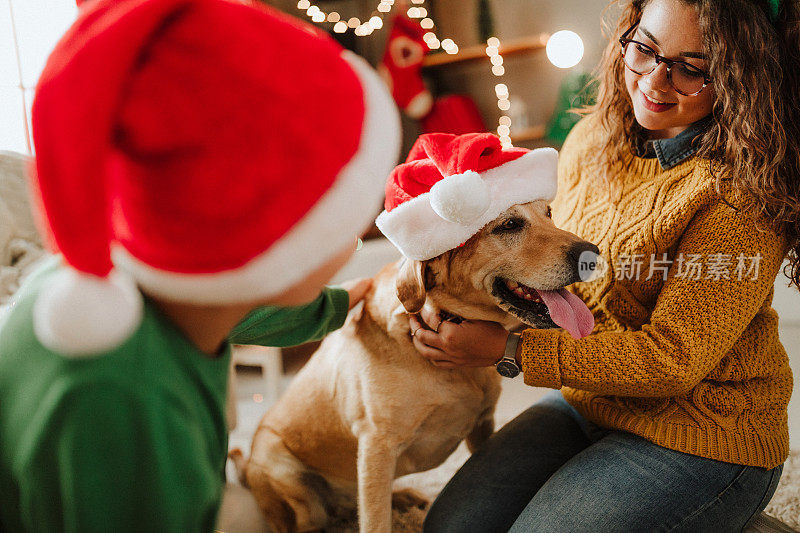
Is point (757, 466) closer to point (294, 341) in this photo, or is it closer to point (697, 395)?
point (697, 395)

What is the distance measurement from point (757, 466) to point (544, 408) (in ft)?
1.59

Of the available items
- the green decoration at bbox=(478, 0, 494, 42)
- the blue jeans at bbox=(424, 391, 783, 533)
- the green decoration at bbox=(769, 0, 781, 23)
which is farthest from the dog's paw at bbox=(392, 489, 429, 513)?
the green decoration at bbox=(478, 0, 494, 42)

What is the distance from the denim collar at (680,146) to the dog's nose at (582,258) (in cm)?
26

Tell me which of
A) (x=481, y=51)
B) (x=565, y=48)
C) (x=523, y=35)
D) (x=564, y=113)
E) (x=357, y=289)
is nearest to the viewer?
(x=357, y=289)

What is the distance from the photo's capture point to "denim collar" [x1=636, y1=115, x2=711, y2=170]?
120 centimetres

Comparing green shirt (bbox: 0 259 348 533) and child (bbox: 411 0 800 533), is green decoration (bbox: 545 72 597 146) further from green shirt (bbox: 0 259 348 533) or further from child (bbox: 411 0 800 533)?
green shirt (bbox: 0 259 348 533)

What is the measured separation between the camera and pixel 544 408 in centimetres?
149

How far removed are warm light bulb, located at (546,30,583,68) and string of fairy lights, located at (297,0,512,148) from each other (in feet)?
1.23

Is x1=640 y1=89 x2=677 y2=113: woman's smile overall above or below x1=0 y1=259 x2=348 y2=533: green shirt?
above

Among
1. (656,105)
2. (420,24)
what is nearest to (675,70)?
(656,105)

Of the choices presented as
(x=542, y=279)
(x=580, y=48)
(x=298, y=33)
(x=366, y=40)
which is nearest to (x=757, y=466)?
(x=542, y=279)

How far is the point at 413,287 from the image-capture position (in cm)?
117

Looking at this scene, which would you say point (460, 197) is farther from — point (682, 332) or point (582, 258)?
point (682, 332)

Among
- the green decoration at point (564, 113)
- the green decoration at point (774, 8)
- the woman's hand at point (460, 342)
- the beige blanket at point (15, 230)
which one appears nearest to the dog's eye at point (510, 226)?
the woman's hand at point (460, 342)
